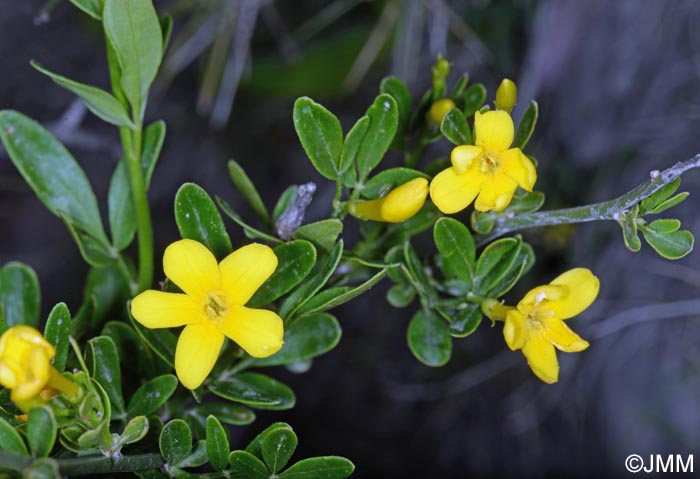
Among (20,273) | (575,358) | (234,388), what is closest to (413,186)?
(234,388)

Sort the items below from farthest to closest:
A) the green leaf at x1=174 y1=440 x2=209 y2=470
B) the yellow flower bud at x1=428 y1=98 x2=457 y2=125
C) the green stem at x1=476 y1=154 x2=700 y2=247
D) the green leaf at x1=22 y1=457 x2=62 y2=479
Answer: the yellow flower bud at x1=428 y1=98 x2=457 y2=125 < the green leaf at x1=174 y1=440 x2=209 y2=470 < the green stem at x1=476 y1=154 x2=700 y2=247 < the green leaf at x1=22 y1=457 x2=62 y2=479

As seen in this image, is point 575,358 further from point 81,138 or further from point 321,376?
point 81,138

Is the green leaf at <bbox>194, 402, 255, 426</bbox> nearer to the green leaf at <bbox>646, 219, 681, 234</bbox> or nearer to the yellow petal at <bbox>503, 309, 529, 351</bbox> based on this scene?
the yellow petal at <bbox>503, 309, 529, 351</bbox>

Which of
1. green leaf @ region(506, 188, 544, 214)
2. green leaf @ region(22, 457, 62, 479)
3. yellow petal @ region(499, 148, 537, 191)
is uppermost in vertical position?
yellow petal @ region(499, 148, 537, 191)

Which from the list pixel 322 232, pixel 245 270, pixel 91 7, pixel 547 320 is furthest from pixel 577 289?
pixel 91 7

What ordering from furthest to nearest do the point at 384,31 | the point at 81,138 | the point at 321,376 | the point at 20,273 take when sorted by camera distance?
the point at 321,376
the point at 384,31
the point at 81,138
the point at 20,273

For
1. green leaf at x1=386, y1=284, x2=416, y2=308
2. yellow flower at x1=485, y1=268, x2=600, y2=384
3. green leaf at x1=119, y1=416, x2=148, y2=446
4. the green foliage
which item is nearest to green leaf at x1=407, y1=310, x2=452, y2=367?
green leaf at x1=386, y1=284, x2=416, y2=308
